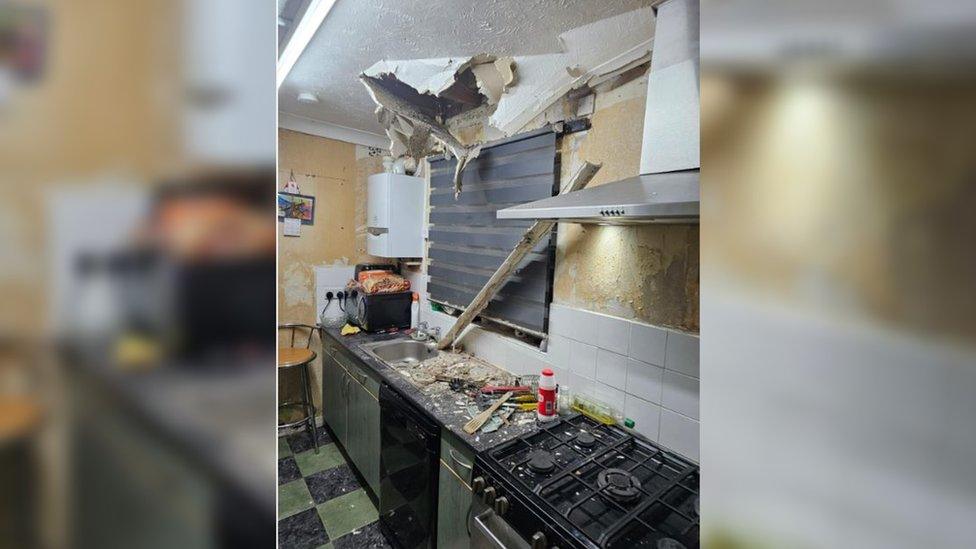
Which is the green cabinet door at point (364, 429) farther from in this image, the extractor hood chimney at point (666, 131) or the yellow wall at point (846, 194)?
the yellow wall at point (846, 194)

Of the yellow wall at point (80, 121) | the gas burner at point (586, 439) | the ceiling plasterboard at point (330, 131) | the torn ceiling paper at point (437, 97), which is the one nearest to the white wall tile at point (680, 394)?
the gas burner at point (586, 439)

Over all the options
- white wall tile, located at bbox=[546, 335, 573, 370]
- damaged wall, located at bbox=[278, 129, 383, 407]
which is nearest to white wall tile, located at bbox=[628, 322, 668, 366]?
white wall tile, located at bbox=[546, 335, 573, 370]

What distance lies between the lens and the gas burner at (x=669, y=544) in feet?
3.30

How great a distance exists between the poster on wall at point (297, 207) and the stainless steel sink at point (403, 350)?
116 centimetres

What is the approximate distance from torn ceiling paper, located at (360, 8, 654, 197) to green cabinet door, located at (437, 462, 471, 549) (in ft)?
5.23

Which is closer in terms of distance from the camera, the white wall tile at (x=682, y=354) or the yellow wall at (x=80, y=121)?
the yellow wall at (x=80, y=121)

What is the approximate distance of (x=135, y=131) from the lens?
0.17m

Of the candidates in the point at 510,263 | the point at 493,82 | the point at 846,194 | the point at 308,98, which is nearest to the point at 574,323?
the point at 510,263

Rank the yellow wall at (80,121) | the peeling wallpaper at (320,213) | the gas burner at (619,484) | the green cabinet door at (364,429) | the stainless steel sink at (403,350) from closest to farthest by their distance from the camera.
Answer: the yellow wall at (80,121) < the gas burner at (619,484) < the green cabinet door at (364,429) < the stainless steel sink at (403,350) < the peeling wallpaper at (320,213)

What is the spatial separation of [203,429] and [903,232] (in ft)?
1.31

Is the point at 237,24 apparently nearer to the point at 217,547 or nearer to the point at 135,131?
the point at 135,131

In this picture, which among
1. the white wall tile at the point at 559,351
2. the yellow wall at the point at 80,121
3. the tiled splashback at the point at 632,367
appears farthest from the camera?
the white wall tile at the point at 559,351

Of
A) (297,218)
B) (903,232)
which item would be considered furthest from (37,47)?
(297,218)

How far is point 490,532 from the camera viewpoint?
127 cm
